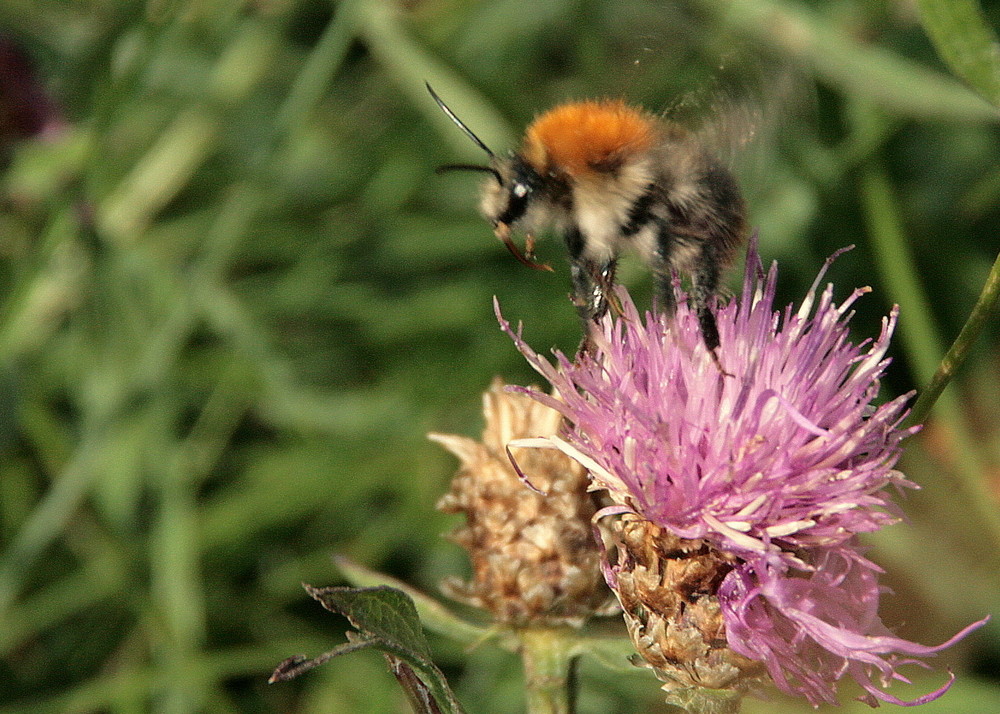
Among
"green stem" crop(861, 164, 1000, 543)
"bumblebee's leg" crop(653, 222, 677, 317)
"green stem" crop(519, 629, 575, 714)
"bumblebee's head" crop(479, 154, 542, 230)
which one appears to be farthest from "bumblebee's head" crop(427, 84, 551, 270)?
"green stem" crop(861, 164, 1000, 543)

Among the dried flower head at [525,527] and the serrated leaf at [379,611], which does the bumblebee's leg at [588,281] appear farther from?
the serrated leaf at [379,611]

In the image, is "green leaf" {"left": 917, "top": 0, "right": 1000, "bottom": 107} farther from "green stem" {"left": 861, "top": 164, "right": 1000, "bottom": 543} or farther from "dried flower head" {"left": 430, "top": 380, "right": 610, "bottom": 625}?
"green stem" {"left": 861, "top": 164, "right": 1000, "bottom": 543}

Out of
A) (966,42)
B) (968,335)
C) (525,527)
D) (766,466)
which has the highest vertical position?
(966,42)

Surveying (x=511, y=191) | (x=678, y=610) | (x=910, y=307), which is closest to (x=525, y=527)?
(x=678, y=610)

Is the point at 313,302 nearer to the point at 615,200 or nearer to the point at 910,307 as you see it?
the point at 910,307

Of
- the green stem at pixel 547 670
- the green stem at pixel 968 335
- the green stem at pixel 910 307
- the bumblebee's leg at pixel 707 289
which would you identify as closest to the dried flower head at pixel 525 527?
the green stem at pixel 547 670

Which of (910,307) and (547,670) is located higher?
(910,307)

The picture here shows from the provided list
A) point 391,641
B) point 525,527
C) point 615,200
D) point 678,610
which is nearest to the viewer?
point 391,641
